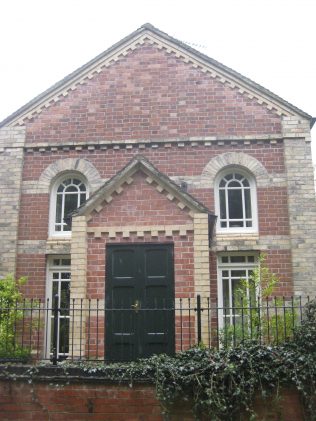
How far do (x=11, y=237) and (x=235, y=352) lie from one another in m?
8.88

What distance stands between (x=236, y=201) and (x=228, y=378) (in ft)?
25.8

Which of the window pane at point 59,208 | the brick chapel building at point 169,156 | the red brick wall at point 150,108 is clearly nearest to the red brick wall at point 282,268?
the brick chapel building at point 169,156

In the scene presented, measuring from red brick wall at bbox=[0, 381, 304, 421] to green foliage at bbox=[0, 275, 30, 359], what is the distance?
3.33m

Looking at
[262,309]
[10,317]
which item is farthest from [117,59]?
[262,309]

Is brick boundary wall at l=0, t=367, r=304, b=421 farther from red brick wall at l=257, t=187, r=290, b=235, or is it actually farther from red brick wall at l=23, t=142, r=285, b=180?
red brick wall at l=23, t=142, r=285, b=180

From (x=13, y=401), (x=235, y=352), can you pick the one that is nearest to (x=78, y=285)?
(x=13, y=401)

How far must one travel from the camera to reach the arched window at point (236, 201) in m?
14.7

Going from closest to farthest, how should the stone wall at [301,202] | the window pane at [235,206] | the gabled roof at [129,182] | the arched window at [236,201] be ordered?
the gabled roof at [129,182], the stone wall at [301,202], the arched window at [236,201], the window pane at [235,206]

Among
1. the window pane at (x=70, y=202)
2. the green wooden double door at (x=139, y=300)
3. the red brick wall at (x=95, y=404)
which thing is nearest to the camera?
the red brick wall at (x=95, y=404)

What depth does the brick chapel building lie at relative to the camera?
14.3 metres

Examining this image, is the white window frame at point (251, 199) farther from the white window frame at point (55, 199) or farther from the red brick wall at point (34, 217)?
the red brick wall at point (34, 217)

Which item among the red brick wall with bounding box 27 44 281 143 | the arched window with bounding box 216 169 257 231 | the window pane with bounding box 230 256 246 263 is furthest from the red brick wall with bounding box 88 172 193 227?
the red brick wall with bounding box 27 44 281 143

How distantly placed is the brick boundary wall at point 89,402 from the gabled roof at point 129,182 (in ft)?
17.0

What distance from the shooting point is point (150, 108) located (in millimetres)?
15367
